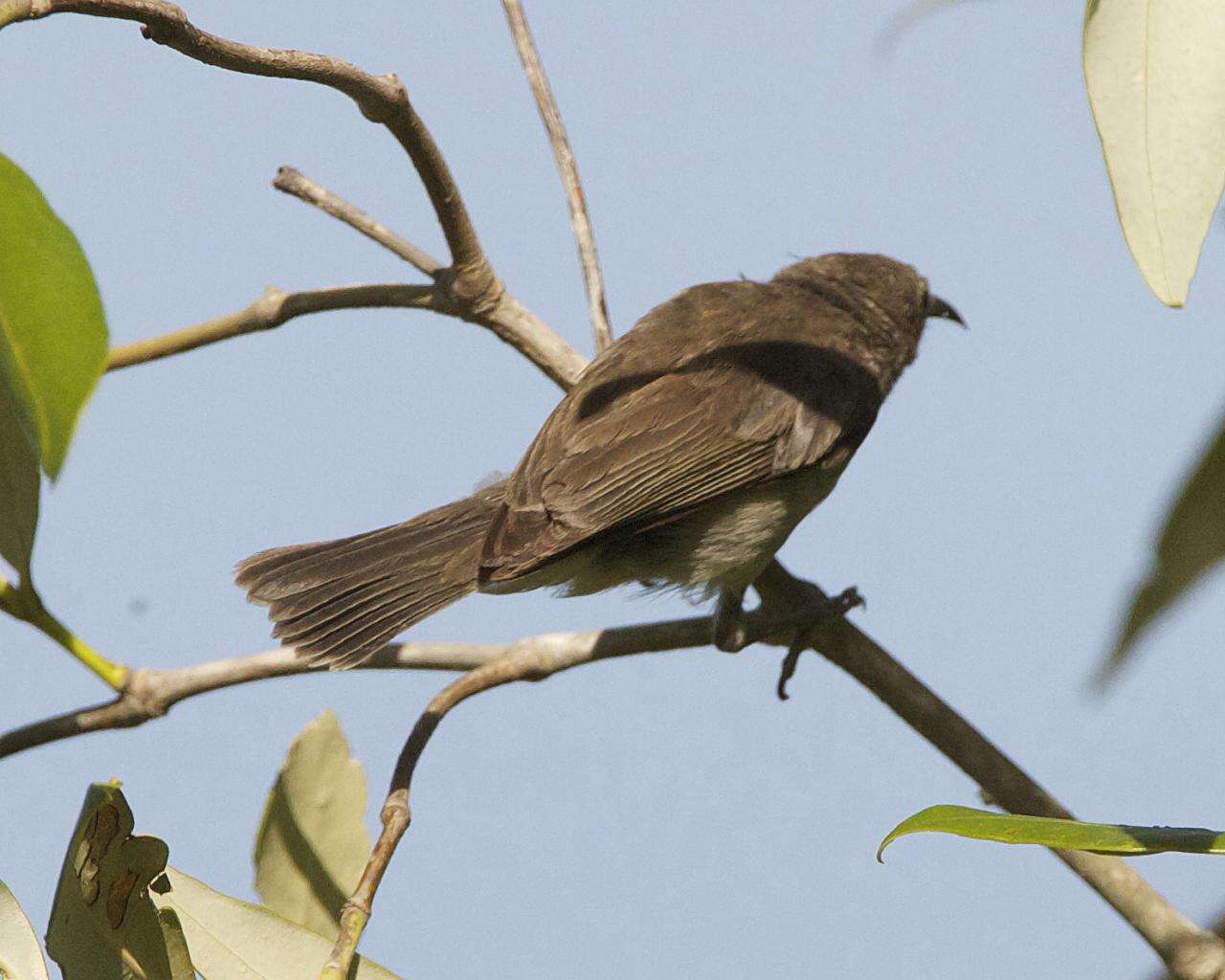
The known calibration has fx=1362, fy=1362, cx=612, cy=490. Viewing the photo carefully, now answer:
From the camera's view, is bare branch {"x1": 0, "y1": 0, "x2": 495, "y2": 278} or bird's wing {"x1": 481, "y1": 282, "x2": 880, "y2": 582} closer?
bare branch {"x1": 0, "y1": 0, "x2": 495, "y2": 278}

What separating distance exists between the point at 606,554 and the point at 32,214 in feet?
7.27

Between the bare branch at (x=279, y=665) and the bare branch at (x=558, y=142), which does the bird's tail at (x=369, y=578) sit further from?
the bare branch at (x=558, y=142)

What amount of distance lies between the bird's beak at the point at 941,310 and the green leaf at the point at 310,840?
8.54ft

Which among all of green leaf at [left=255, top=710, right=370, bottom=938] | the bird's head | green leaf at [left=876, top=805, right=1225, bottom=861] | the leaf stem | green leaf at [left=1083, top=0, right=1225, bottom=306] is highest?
green leaf at [left=1083, top=0, right=1225, bottom=306]

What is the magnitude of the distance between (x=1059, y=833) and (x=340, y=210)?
7.56 feet

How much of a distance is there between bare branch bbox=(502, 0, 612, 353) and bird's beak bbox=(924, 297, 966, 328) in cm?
143

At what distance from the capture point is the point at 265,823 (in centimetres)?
281

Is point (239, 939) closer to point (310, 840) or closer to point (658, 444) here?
point (310, 840)

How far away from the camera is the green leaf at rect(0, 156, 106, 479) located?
55.4 inches

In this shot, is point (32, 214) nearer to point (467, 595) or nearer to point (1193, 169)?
point (1193, 169)

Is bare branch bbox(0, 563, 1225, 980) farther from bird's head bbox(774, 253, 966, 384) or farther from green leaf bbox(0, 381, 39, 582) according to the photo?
bird's head bbox(774, 253, 966, 384)

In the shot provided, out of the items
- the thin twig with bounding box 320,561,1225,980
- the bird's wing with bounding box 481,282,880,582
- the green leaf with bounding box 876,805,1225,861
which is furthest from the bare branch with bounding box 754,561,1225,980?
the green leaf with bounding box 876,805,1225,861

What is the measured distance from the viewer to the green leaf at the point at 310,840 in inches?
111

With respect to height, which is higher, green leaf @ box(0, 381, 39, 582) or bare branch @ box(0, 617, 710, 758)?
green leaf @ box(0, 381, 39, 582)
